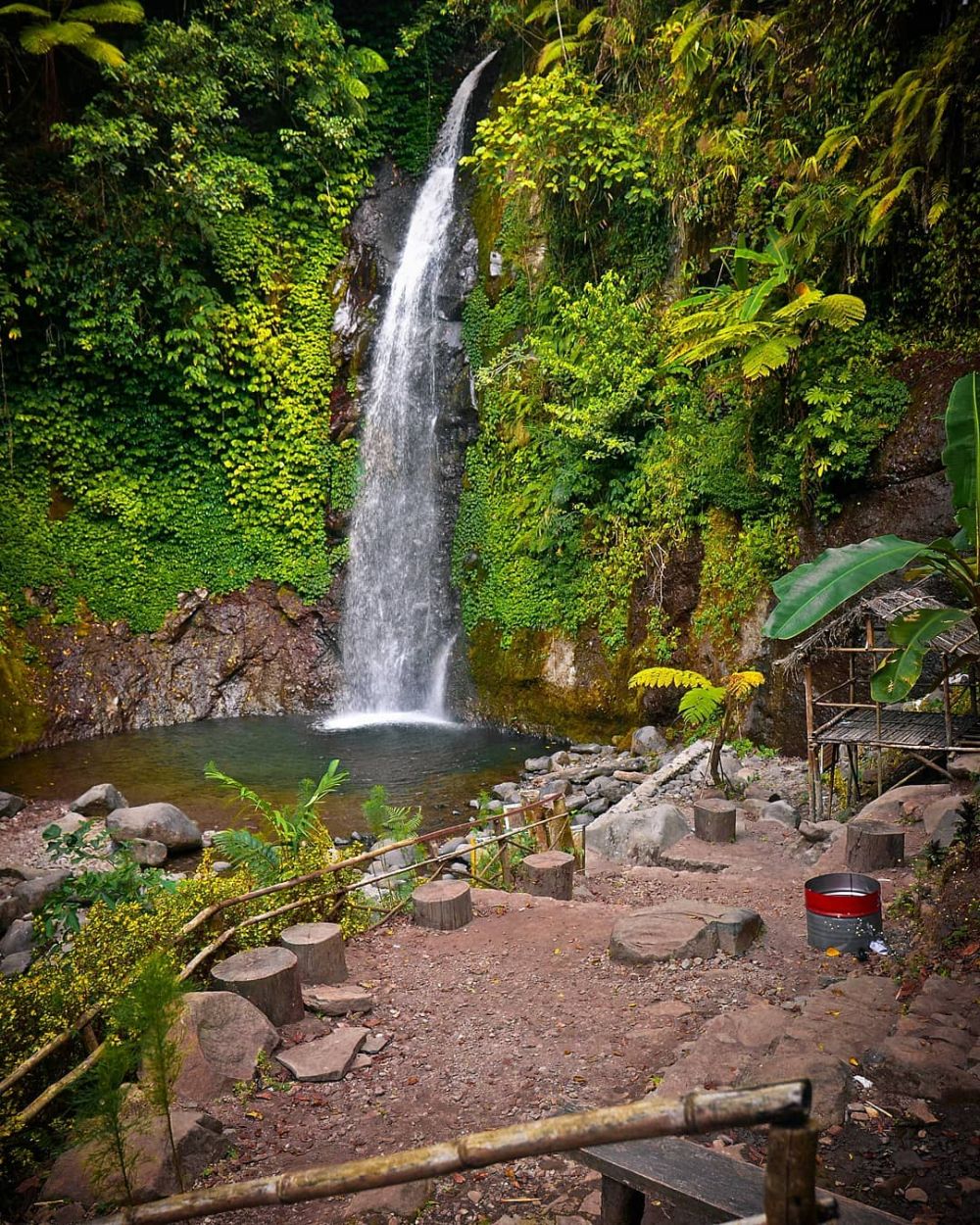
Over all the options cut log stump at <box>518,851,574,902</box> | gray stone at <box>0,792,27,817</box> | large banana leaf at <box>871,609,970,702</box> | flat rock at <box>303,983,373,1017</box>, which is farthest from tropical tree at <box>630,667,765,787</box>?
gray stone at <box>0,792,27,817</box>

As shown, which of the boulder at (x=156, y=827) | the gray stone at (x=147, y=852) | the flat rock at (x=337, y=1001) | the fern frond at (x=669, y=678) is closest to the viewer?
the flat rock at (x=337, y=1001)

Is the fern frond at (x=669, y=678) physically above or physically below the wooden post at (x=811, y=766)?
above

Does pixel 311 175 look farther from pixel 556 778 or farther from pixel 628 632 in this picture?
pixel 556 778

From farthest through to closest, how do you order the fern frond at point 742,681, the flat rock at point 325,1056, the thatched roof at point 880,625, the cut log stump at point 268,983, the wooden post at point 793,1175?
the fern frond at point 742,681 → the thatched roof at point 880,625 → the cut log stump at point 268,983 → the flat rock at point 325,1056 → the wooden post at point 793,1175

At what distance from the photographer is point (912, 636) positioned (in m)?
4.93

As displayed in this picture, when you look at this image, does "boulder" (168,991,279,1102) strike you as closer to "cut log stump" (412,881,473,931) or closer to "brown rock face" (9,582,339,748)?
"cut log stump" (412,881,473,931)

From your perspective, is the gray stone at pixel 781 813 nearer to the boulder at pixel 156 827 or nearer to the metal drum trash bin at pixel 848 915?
the metal drum trash bin at pixel 848 915

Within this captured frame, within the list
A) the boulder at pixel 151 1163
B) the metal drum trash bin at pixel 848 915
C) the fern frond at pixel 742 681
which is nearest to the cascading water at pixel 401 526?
the fern frond at pixel 742 681

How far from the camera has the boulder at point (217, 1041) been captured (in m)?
3.53

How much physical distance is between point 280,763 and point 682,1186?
405 inches

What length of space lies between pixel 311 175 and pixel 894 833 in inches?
608

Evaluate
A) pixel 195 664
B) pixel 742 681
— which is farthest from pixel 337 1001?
pixel 195 664

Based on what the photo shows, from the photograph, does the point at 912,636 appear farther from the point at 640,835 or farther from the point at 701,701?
the point at 701,701

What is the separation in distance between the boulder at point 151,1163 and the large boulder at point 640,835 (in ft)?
16.6
